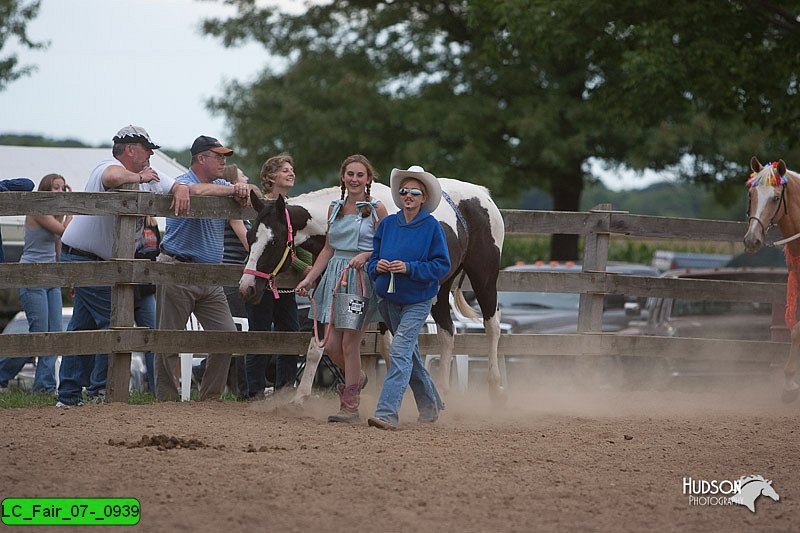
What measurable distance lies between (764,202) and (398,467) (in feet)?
17.0

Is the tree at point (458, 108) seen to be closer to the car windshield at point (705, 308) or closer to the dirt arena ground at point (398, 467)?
the car windshield at point (705, 308)

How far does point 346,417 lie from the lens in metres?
7.20

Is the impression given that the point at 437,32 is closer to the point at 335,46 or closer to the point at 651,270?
the point at 335,46

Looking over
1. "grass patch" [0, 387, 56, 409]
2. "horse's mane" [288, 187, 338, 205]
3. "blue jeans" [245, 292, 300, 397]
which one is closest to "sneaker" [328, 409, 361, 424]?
"blue jeans" [245, 292, 300, 397]

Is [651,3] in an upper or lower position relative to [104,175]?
upper

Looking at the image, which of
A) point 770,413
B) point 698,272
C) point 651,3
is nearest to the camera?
point 770,413

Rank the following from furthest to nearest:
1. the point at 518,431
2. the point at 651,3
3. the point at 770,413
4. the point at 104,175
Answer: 1. the point at 651,3
2. the point at 770,413
3. the point at 104,175
4. the point at 518,431

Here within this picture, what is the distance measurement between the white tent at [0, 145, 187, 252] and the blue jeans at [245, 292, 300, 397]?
4.57 m

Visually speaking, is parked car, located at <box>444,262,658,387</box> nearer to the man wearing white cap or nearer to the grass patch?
the man wearing white cap

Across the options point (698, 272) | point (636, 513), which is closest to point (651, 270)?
point (698, 272)

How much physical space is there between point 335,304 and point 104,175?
2.08 metres

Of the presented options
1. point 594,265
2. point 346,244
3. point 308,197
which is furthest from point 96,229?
point 594,265

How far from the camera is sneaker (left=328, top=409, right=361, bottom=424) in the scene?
718cm

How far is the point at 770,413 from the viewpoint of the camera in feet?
28.2
